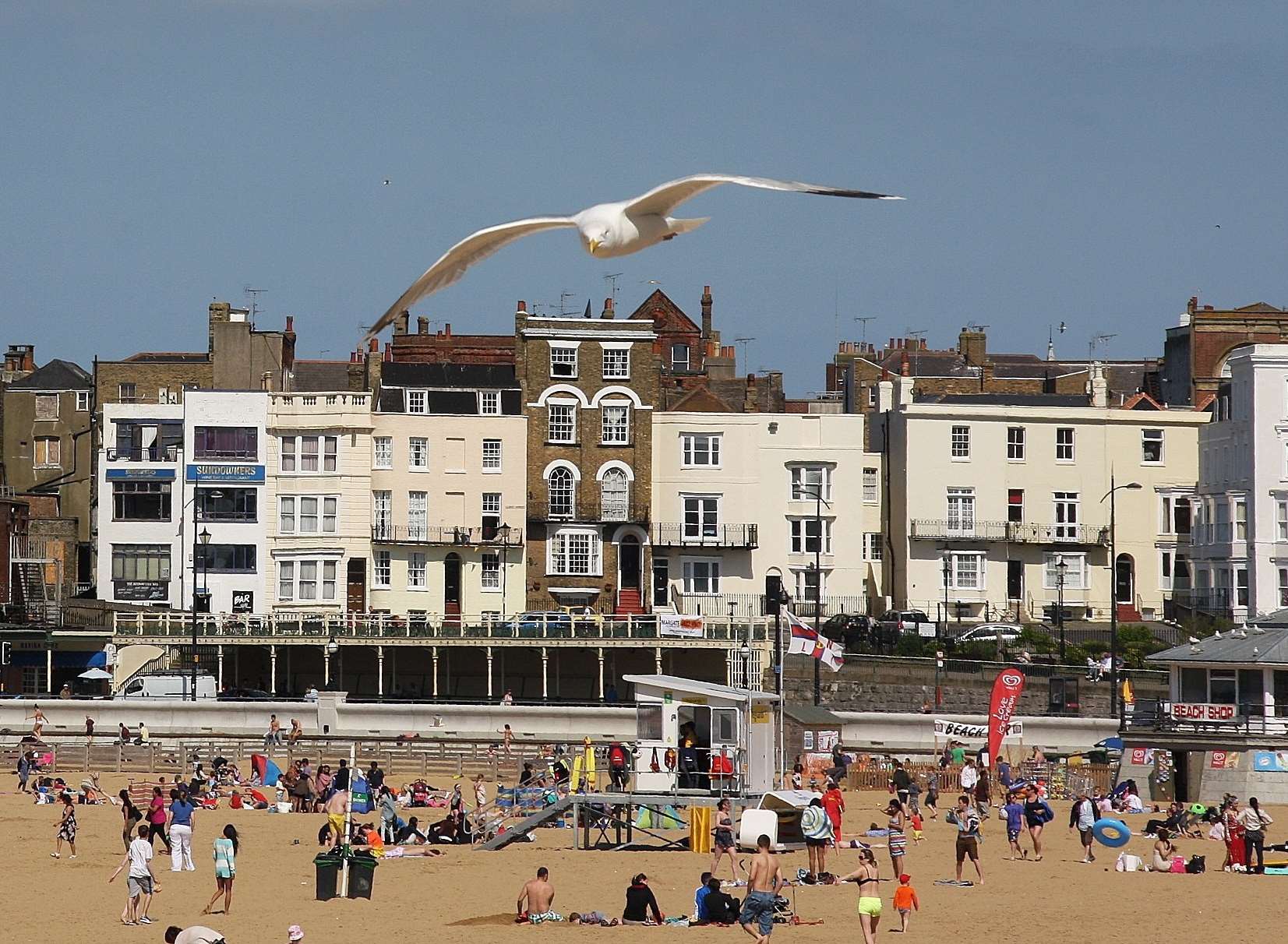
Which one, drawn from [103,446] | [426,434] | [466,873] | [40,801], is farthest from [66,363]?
[466,873]

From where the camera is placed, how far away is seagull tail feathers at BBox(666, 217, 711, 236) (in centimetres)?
2145

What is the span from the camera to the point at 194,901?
31562 millimetres

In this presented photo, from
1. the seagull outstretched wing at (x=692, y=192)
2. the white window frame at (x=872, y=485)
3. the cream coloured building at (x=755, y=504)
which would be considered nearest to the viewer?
the seagull outstretched wing at (x=692, y=192)

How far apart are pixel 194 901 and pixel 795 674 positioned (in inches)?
1222

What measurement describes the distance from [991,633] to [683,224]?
1784 inches

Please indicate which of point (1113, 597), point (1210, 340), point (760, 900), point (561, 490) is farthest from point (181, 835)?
point (1210, 340)

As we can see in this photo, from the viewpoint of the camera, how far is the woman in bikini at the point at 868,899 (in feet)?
88.9

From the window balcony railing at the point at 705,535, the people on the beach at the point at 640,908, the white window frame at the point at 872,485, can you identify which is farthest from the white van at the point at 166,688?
the people on the beach at the point at 640,908

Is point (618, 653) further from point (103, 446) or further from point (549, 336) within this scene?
point (103, 446)

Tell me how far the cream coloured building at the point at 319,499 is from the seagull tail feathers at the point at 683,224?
49.5 metres

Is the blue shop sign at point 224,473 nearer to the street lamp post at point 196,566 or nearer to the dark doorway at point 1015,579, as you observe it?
the street lamp post at point 196,566

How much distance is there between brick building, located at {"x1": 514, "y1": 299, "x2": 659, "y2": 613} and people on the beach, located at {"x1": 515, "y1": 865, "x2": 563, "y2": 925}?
41.3 m

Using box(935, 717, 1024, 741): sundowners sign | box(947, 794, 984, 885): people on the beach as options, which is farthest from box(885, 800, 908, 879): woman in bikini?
box(935, 717, 1024, 741): sundowners sign

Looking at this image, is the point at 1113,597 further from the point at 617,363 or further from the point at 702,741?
the point at 702,741
